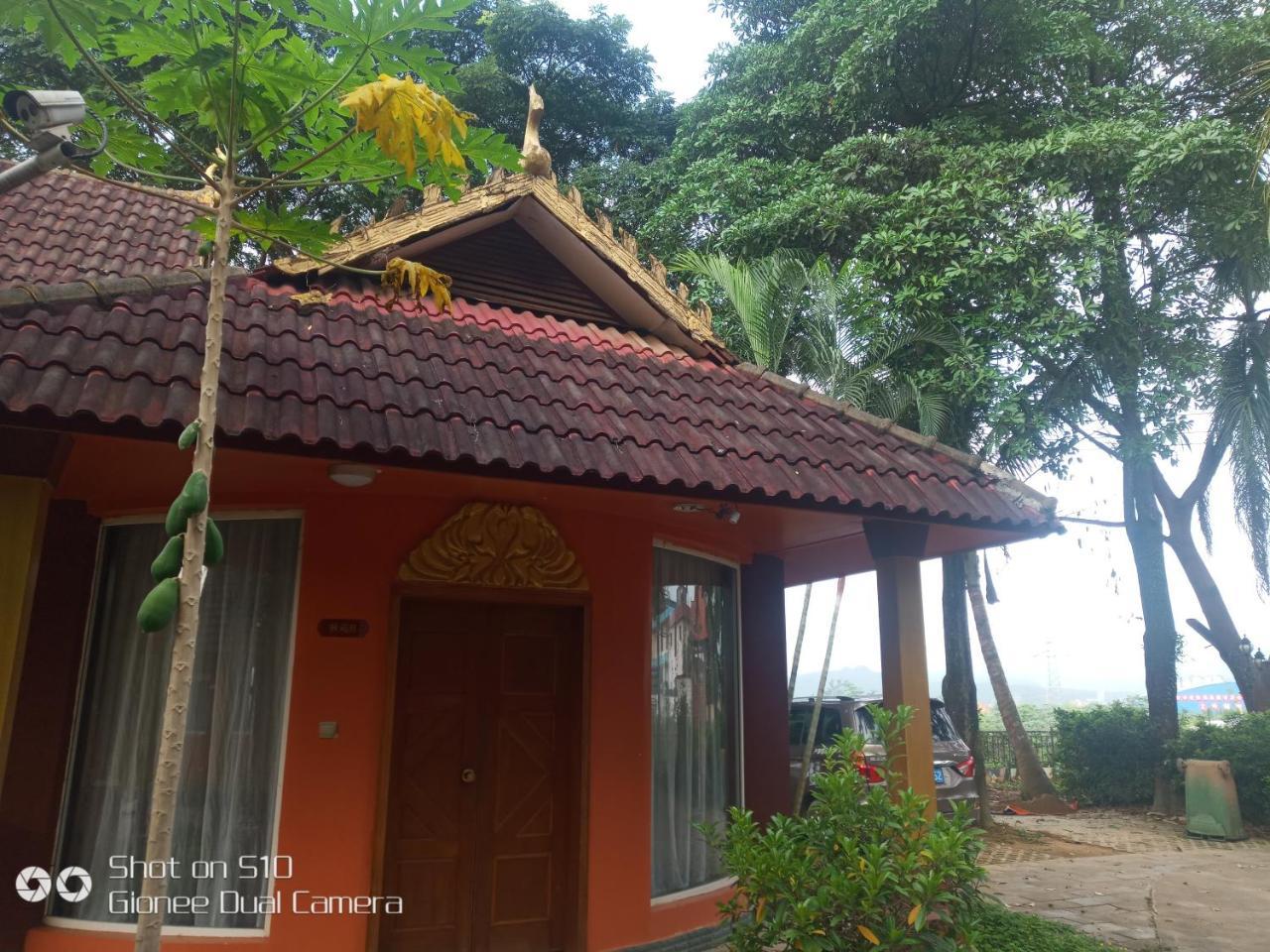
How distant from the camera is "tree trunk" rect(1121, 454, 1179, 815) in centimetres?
1426

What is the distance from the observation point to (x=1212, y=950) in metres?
5.99

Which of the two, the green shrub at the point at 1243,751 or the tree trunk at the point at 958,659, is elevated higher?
the tree trunk at the point at 958,659

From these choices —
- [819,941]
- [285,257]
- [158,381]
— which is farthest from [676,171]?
[819,941]

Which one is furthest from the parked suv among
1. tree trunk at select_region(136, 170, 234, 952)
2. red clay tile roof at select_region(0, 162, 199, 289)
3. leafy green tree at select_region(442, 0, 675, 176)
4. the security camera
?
leafy green tree at select_region(442, 0, 675, 176)

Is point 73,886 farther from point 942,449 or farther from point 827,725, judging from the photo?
point 827,725

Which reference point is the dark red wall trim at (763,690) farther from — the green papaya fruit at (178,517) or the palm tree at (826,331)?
the green papaya fruit at (178,517)

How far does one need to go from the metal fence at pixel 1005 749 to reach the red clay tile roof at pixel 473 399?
12908 millimetres

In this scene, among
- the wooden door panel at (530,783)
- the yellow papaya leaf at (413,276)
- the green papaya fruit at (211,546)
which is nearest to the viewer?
the green papaya fruit at (211,546)

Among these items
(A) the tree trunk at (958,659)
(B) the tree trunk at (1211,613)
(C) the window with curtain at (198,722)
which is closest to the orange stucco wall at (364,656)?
(C) the window with curtain at (198,722)

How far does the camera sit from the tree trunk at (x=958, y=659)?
1301 centimetres

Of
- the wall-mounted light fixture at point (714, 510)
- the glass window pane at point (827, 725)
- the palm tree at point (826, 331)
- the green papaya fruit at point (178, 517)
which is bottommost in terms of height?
the glass window pane at point (827, 725)

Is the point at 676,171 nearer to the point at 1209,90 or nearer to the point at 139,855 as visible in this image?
the point at 1209,90

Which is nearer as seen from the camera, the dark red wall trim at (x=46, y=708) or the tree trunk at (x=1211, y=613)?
the dark red wall trim at (x=46, y=708)

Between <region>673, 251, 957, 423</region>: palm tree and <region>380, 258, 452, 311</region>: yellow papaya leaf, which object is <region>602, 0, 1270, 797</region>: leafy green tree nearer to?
<region>673, 251, 957, 423</region>: palm tree
